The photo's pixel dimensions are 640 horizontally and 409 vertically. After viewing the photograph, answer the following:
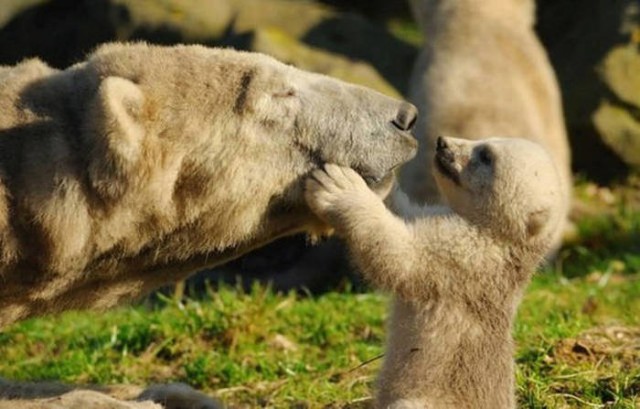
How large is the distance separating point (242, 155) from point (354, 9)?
429 inches

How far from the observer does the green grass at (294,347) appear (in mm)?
6252

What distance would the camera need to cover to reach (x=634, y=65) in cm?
1310

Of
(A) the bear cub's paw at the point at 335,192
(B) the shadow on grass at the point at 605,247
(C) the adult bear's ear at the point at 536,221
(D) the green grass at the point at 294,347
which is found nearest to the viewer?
(A) the bear cub's paw at the point at 335,192

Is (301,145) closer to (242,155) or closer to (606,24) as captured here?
(242,155)

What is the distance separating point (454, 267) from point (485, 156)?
57 cm

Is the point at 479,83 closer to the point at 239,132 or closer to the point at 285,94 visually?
the point at 285,94

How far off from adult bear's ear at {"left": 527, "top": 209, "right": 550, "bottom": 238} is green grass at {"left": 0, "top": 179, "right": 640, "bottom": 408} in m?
0.72

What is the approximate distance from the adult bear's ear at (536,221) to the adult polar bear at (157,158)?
61 centimetres

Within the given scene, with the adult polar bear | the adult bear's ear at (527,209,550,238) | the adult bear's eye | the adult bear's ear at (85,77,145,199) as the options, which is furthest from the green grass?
the adult bear's eye

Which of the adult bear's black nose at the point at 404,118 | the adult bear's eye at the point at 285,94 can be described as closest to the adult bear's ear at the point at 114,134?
the adult bear's eye at the point at 285,94

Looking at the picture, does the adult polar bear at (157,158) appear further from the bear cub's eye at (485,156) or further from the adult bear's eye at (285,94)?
the bear cub's eye at (485,156)

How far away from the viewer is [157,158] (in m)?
5.12

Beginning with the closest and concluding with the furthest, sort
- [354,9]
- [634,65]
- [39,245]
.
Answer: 1. [39,245]
2. [634,65]
3. [354,9]

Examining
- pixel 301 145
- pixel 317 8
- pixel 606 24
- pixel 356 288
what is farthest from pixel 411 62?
pixel 301 145
